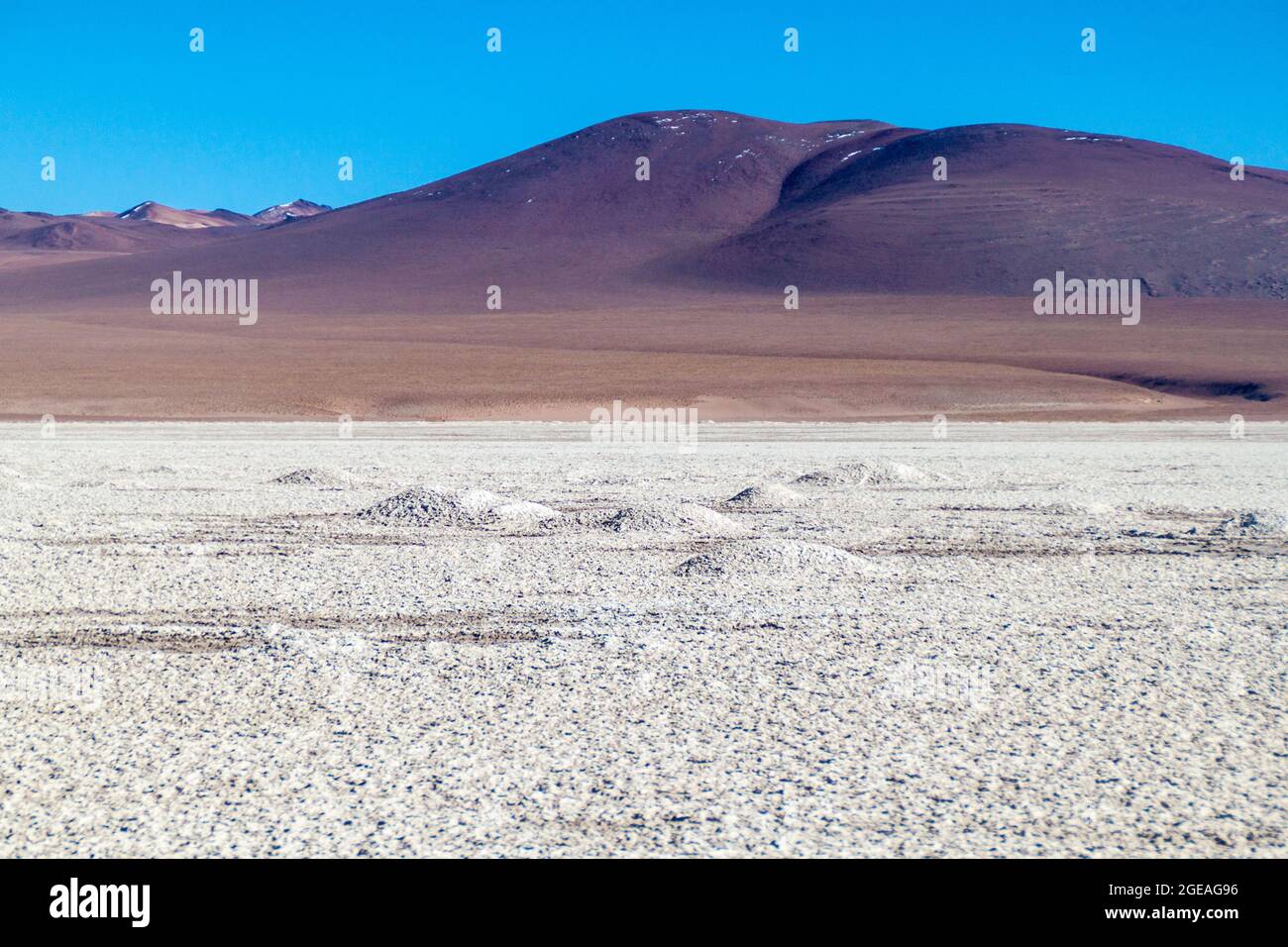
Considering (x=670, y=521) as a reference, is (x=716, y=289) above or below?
above

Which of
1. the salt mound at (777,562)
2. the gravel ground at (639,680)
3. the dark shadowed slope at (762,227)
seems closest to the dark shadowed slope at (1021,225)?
the dark shadowed slope at (762,227)

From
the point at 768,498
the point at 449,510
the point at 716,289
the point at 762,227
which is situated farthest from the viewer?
the point at 762,227

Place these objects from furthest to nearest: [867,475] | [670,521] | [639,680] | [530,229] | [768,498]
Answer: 1. [530,229]
2. [867,475]
3. [768,498]
4. [670,521]
5. [639,680]

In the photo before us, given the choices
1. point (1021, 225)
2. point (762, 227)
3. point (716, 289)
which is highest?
point (762, 227)

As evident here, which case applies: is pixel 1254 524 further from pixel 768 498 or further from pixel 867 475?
pixel 867 475

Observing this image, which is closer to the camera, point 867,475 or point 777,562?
point 777,562

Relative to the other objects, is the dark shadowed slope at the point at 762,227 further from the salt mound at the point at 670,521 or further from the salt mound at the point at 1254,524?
the salt mound at the point at 670,521

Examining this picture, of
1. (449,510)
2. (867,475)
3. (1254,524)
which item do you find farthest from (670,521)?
(867,475)
